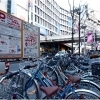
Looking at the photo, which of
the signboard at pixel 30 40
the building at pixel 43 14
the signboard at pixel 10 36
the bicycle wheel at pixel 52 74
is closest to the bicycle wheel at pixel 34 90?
the bicycle wheel at pixel 52 74

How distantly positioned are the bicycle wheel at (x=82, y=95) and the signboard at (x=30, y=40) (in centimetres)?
561

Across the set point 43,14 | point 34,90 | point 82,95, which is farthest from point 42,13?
→ point 82,95

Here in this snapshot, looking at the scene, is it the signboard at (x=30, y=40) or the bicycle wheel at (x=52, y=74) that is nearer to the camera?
the bicycle wheel at (x=52, y=74)

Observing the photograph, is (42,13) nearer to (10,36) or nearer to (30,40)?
(30,40)

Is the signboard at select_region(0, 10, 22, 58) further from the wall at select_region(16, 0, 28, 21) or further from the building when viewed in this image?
the wall at select_region(16, 0, 28, 21)

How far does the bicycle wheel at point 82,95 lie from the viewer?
3.19 m

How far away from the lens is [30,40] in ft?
29.9

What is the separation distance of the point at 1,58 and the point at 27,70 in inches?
120

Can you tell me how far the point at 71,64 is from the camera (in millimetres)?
8555

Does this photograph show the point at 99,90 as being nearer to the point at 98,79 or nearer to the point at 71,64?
the point at 98,79

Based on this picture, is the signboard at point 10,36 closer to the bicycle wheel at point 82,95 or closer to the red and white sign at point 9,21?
the red and white sign at point 9,21

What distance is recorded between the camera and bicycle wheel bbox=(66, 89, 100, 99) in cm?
319

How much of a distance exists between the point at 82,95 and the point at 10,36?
16.2 feet

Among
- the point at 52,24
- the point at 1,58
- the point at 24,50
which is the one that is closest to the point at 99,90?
the point at 1,58
